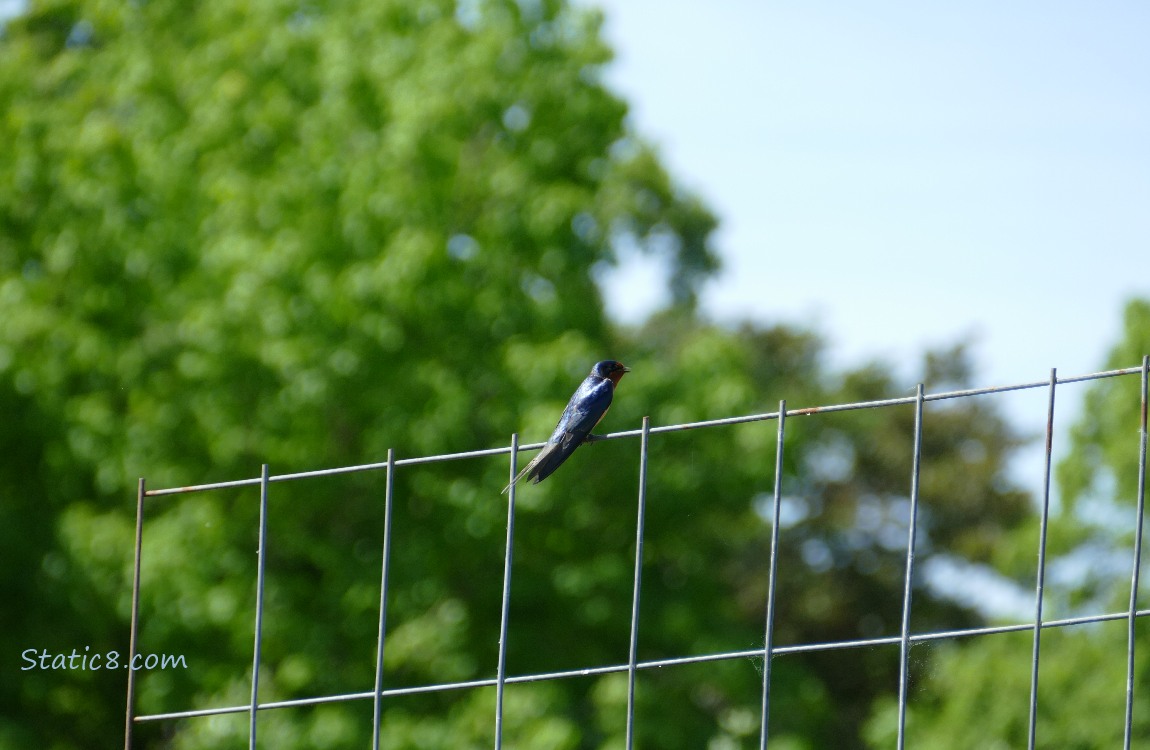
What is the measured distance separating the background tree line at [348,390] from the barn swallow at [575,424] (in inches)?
209

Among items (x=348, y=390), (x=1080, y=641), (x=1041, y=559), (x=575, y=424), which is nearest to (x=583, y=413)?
(x=575, y=424)

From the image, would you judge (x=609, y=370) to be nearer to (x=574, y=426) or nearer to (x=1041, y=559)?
(x=574, y=426)

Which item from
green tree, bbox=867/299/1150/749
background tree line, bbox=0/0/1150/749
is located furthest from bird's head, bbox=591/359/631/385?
green tree, bbox=867/299/1150/749

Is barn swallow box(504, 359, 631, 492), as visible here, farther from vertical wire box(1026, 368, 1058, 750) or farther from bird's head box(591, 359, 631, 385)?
vertical wire box(1026, 368, 1058, 750)

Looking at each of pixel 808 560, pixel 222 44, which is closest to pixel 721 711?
pixel 222 44

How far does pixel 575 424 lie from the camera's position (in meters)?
7.75

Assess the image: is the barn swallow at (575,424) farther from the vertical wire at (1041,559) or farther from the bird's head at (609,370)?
the vertical wire at (1041,559)

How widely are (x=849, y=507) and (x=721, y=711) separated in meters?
13.9

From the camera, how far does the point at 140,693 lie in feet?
48.7

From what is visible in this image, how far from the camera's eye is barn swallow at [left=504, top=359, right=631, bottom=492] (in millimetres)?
7383

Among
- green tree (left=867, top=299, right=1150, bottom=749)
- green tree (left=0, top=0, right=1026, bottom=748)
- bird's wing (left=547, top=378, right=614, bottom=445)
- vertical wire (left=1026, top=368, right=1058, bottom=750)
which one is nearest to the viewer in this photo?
vertical wire (left=1026, top=368, right=1058, bottom=750)

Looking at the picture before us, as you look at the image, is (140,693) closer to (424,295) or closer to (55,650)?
(55,650)

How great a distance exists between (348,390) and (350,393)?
0.05 metres

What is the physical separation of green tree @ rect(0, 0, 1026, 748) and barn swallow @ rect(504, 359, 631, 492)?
5344 millimetres
